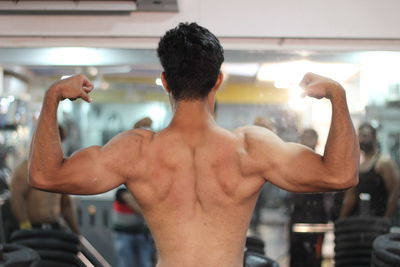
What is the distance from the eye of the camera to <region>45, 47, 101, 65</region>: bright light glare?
3041 mm

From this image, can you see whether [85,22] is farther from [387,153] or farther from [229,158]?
[387,153]

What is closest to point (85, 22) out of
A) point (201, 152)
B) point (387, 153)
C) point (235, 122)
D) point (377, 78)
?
point (235, 122)

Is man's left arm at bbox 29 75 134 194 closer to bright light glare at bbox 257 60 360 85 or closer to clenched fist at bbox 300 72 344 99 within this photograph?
clenched fist at bbox 300 72 344 99

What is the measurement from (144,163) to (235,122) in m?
2.03

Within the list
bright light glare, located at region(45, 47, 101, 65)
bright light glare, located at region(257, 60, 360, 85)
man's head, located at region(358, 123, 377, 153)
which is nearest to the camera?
bright light glare, located at region(45, 47, 101, 65)

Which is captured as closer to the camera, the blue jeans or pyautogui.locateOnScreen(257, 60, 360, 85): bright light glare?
pyautogui.locateOnScreen(257, 60, 360, 85): bright light glare

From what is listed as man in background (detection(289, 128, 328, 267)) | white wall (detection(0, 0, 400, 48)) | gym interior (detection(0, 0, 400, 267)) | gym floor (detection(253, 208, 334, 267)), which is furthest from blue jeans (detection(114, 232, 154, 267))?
white wall (detection(0, 0, 400, 48))

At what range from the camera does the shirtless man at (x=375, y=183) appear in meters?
3.46

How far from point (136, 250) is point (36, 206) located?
862mm

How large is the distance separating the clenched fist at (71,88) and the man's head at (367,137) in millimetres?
2330

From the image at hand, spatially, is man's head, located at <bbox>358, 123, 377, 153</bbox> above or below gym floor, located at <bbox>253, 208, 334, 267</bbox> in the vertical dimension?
above

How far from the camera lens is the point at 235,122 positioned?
363 cm

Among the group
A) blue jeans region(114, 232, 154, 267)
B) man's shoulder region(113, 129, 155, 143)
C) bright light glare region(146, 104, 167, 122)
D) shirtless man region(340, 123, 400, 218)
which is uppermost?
bright light glare region(146, 104, 167, 122)

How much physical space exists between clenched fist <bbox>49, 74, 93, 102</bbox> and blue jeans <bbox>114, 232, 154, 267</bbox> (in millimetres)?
2532
